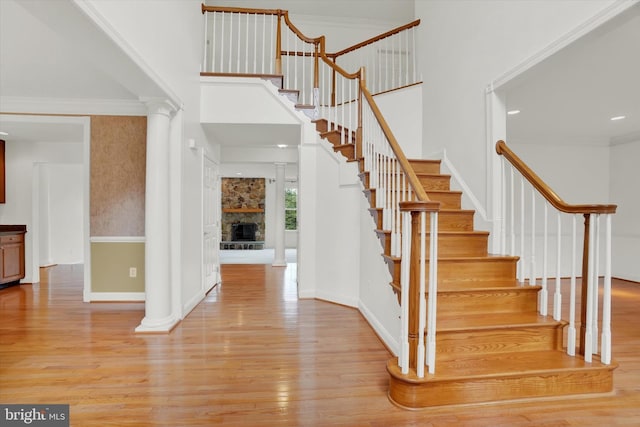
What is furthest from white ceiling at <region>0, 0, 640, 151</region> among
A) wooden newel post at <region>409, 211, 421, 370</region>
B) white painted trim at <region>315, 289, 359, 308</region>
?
white painted trim at <region>315, 289, 359, 308</region>

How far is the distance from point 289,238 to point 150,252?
8080 mm

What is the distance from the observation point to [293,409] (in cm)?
192

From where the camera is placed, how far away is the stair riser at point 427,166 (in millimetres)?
3801

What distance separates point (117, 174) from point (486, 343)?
14.6ft

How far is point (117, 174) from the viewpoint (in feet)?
13.5

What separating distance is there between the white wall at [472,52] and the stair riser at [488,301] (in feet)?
3.29

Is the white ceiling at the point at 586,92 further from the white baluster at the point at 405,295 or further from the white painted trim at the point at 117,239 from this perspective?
the white painted trim at the point at 117,239

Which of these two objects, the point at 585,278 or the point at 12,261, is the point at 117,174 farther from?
the point at 585,278

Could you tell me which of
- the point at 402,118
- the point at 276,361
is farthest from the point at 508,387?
the point at 402,118

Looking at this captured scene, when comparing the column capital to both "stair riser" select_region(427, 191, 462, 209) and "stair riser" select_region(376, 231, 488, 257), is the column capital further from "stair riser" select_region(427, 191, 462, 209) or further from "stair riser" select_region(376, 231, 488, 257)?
"stair riser" select_region(427, 191, 462, 209)

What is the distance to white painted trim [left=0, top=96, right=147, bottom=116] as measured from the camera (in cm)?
384

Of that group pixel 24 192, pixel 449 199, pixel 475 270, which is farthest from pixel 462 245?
pixel 24 192

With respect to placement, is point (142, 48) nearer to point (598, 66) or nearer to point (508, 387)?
point (508, 387)

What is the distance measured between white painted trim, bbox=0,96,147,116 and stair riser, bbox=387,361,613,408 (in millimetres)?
4223
